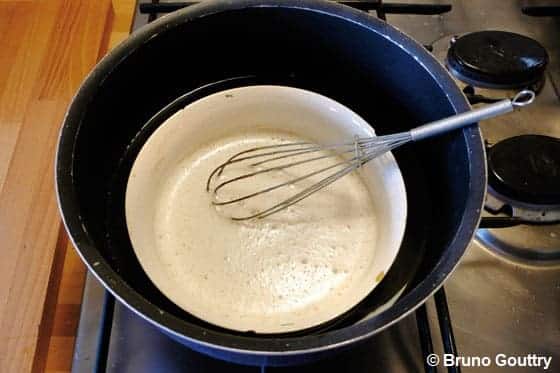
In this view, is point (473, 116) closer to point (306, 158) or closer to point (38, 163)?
point (306, 158)

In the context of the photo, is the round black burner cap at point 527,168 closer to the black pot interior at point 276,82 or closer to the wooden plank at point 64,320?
the black pot interior at point 276,82

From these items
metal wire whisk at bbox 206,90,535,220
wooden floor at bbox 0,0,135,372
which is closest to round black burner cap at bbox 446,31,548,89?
metal wire whisk at bbox 206,90,535,220

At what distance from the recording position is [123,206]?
0.50 m

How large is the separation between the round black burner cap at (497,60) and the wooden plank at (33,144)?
1.40 ft

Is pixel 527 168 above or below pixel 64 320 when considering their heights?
above

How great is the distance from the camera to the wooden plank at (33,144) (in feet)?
1.53

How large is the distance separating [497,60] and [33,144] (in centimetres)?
51

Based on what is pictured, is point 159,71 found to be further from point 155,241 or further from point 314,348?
point 314,348

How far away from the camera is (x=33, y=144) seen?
0.56 meters

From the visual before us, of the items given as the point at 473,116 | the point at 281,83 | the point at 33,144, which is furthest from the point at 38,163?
the point at 473,116

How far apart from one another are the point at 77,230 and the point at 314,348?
0.19 m

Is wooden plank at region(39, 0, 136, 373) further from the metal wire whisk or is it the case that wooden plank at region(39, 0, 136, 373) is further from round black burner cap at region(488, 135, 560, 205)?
round black burner cap at region(488, 135, 560, 205)

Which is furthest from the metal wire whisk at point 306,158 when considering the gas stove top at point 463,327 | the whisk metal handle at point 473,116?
the gas stove top at point 463,327

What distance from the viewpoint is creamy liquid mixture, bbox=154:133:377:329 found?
1.57 ft
